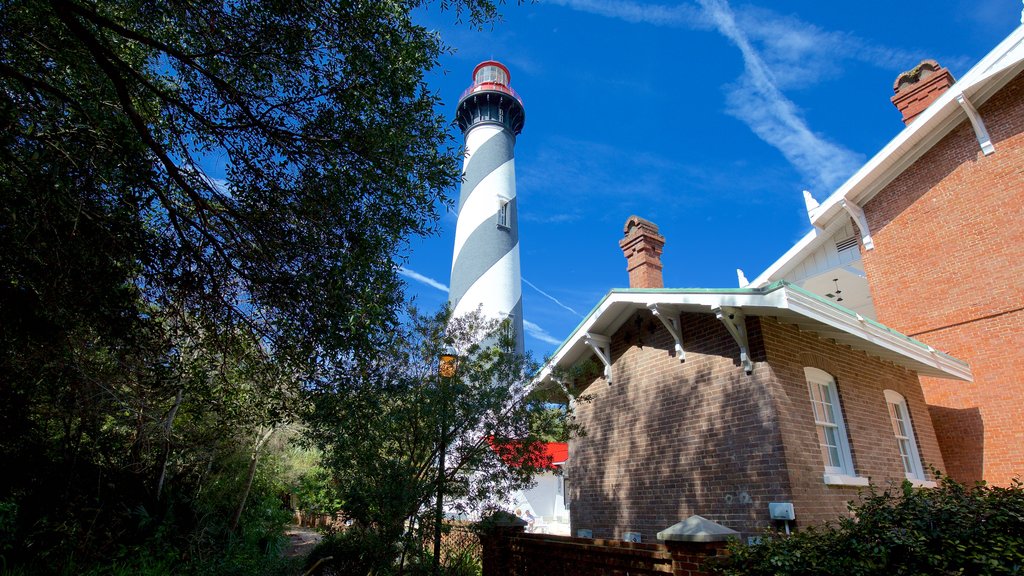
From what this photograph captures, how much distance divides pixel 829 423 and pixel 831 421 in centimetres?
20

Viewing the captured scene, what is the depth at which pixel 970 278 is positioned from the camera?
37.2 feet

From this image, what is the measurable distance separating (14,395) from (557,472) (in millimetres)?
7614

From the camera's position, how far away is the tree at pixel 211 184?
448 cm

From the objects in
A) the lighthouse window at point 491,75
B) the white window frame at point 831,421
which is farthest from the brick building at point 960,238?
the lighthouse window at point 491,75

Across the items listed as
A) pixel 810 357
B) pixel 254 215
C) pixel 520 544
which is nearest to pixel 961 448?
pixel 810 357

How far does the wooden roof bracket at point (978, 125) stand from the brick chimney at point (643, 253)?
7.26m

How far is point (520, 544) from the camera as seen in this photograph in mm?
7695

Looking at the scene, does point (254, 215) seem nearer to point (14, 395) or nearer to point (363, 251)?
point (363, 251)

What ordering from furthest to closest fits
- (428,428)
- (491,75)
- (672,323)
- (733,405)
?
(491,75) < (672,323) < (733,405) < (428,428)

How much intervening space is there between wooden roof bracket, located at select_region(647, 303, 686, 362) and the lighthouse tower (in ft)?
34.3

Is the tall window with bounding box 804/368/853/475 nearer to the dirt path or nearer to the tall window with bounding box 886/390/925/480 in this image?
the tall window with bounding box 886/390/925/480

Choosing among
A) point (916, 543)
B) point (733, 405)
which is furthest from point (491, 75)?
point (916, 543)

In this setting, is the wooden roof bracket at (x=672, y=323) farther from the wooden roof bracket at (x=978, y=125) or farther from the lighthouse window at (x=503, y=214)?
the lighthouse window at (x=503, y=214)

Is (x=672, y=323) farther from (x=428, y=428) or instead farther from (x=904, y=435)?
(x=904, y=435)
